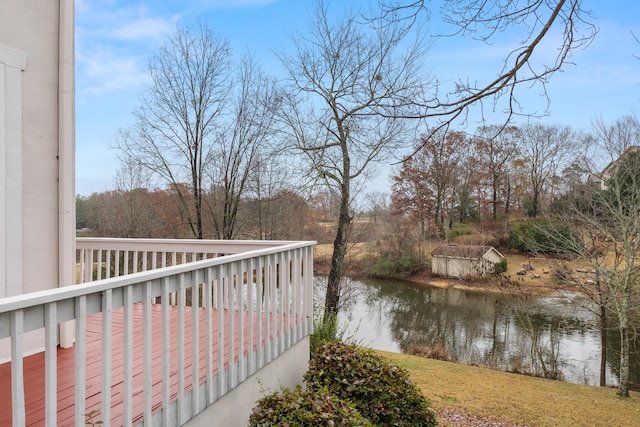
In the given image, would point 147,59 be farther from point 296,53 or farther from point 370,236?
point 370,236

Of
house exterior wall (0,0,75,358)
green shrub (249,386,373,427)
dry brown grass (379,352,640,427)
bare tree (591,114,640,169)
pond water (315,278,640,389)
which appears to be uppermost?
bare tree (591,114,640,169)

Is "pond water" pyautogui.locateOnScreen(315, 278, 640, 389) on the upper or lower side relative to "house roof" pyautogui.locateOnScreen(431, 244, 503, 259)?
lower

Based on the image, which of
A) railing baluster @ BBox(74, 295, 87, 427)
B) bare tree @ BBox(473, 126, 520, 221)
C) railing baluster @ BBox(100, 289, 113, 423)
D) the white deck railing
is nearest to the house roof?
bare tree @ BBox(473, 126, 520, 221)

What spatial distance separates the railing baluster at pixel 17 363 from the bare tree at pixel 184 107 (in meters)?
11.5

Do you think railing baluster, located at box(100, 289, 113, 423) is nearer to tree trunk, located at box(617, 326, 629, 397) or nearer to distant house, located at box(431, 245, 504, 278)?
tree trunk, located at box(617, 326, 629, 397)

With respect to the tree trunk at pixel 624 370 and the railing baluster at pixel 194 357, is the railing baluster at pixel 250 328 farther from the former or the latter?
the tree trunk at pixel 624 370

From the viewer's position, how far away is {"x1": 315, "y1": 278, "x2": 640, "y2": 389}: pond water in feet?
34.3

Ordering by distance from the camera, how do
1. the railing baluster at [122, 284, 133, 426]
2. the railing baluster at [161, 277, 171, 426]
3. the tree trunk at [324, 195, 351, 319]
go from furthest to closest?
the tree trunk at [324, 195, 351, 319] → the railing baluster at [161, 277, 171, 426] → the railing baluster at [122, 284, 133, 426]

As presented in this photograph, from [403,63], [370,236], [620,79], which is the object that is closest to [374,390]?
[620,79]

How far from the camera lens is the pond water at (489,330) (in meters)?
10.5

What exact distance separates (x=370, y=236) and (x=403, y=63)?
32.3ft

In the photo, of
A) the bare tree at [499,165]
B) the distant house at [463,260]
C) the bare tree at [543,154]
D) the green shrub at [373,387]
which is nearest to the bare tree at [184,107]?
the green shrub at [373,387]

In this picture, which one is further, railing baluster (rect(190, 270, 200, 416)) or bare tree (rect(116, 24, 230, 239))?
bare tree (rect(116, 24, 230, 239))

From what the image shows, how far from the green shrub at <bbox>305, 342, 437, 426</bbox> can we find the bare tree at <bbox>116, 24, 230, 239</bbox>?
32.2 feet
